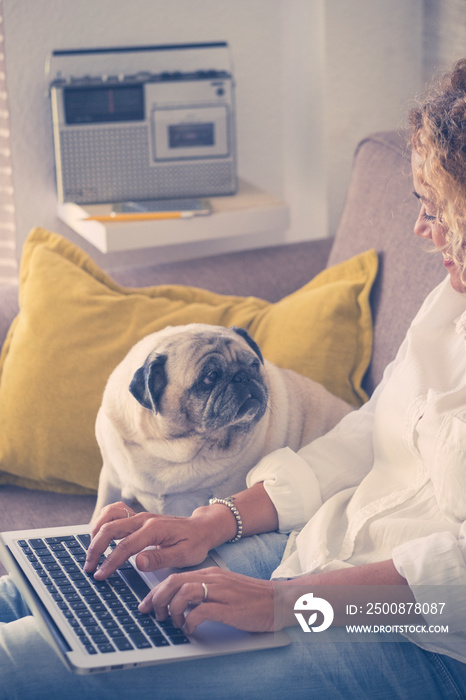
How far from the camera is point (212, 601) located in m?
0.94

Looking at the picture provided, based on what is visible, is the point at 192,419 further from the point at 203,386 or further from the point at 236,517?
the point at 236,517

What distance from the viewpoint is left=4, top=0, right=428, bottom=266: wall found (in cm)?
218

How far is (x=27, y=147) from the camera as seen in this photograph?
2.29 m

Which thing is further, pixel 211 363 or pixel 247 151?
pixel 247 151

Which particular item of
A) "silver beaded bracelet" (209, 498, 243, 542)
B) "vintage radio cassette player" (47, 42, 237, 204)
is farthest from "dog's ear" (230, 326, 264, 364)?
"vintage radio cassette player" (47, 42, 237, 204)

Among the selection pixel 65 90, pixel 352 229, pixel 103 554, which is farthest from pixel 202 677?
pixel 65 90

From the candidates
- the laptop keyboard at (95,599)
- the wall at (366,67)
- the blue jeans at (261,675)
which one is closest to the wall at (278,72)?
the wall at (366,67)

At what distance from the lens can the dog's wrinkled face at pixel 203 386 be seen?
51.9 inches

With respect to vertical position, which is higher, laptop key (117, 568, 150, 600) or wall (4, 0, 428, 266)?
wall (4, 0, 428, 266)

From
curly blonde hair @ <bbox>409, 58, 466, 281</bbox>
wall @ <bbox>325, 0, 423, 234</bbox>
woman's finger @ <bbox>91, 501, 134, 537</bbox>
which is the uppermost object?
wall @ <bbox>325, 0, 423, 234</bbox>

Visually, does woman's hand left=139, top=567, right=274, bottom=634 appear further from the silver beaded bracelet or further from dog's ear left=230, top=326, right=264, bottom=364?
dog's ear left=230, top=326, right=264, bottom=364

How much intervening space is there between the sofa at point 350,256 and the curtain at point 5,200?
1.81 feet

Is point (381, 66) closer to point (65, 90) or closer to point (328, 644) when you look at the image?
point (65, 90)

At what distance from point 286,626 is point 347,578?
91 mm
